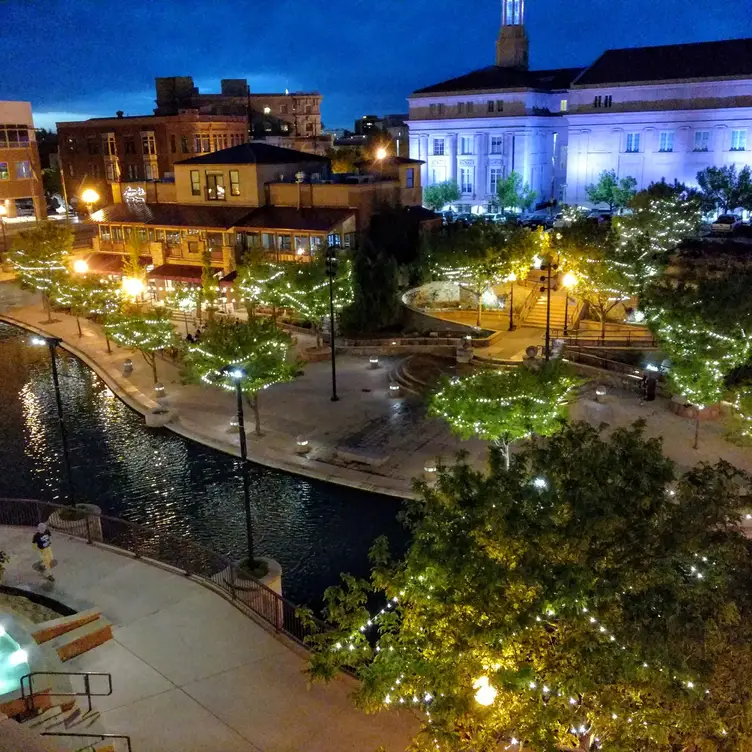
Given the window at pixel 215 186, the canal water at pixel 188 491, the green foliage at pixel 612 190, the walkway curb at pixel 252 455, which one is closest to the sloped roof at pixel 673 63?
the green foliage at pixel 612 190

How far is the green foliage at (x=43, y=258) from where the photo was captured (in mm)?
45875

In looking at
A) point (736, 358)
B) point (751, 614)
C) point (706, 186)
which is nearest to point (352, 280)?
point (736, 358)

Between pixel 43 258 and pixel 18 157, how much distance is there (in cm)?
3949

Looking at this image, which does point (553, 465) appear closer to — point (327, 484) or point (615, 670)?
point (615, 670)

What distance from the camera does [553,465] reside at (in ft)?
37.6

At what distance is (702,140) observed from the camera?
6650cm

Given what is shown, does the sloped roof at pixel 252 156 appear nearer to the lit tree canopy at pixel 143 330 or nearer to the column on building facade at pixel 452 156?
the lit tree canopy at pixel 143 330

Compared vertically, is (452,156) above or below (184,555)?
above

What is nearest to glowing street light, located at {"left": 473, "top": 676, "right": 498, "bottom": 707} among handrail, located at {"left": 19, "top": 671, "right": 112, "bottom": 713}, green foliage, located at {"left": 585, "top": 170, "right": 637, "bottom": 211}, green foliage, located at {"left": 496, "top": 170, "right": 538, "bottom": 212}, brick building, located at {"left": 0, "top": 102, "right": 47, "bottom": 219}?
handrail, located at {"left": 19, "top": 671, "right": 112, "bottom": 713}

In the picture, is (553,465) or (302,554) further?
(302,554)

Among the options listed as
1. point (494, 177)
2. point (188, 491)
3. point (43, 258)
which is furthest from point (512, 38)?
point (188, 491)

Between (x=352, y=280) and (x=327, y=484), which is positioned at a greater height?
(x=352, y=280)

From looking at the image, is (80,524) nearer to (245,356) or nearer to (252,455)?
(252,455)

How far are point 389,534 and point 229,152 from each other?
39466mm
